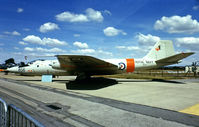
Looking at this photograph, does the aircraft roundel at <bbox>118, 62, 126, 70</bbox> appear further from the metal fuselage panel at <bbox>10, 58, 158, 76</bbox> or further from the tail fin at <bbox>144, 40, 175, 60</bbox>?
the tail fin at <bbox>144, 40, 175, 60</bbox>

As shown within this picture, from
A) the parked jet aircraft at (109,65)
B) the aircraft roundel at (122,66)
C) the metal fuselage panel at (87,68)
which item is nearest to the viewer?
the parked jet aircraft at (109,65)

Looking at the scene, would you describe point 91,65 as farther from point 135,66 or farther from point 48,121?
point 48,121

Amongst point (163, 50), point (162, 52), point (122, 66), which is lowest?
point (122, 66)

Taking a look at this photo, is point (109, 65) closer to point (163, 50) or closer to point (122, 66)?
point (122, 66)

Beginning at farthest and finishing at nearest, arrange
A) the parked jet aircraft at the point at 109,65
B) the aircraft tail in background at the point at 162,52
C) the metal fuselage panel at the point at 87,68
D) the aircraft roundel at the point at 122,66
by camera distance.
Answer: the aircraft tail in background at the point at 162,52, the aircraft roundel at the point at 122,66, the metal fuselage panel at the point at 87,68, the parked jet aircraft at the point at 109,65

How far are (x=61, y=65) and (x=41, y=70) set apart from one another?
3.06m

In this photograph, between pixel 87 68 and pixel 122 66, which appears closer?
pixel 87 68

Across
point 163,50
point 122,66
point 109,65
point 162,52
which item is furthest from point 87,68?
point 163,50

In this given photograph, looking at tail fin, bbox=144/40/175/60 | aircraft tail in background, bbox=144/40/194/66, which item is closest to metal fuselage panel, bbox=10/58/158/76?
aircraft tail in background, bbox=144/40/194/66

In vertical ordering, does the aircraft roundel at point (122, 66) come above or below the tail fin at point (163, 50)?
below

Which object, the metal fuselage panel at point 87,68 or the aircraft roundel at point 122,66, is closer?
the metal fuselage panel at point 87,68

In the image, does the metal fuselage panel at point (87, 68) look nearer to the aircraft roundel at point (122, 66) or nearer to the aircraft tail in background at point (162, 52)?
the aircraft roundel at point (122, 66)

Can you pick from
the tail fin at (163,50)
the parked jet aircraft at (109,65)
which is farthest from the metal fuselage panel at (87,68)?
the tail fin at (163,50)

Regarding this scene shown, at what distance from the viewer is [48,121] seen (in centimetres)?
470
